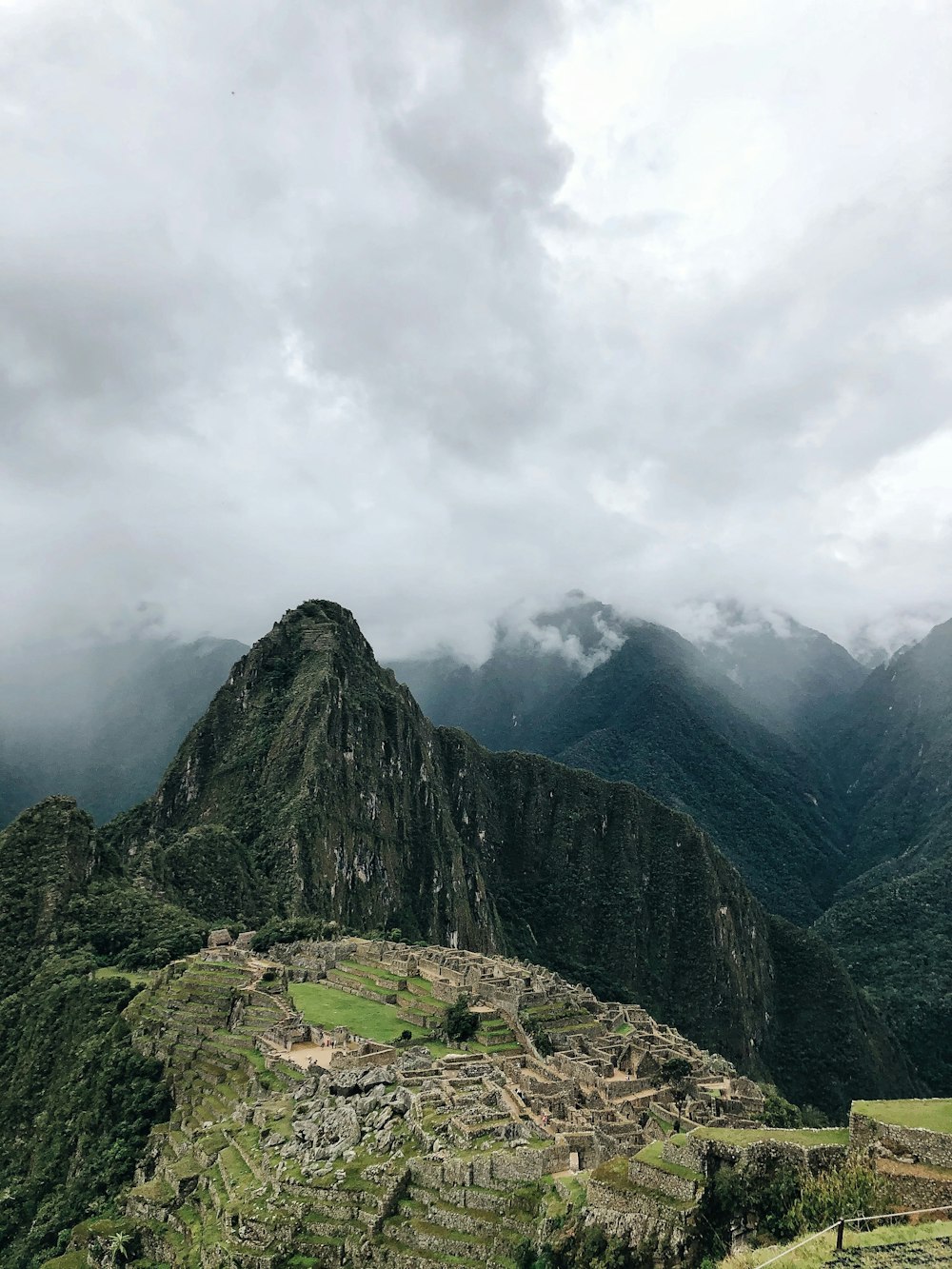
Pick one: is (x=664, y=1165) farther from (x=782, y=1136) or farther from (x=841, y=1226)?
(x=841, y=1226)

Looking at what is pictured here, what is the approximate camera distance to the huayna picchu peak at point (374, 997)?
2281cm

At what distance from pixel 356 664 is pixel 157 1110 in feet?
392

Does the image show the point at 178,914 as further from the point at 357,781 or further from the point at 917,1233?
the point at 917,1233

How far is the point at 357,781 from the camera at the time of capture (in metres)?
143

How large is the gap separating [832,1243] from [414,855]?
14563cm

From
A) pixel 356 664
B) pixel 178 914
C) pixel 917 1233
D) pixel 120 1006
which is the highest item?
pixel 356 664

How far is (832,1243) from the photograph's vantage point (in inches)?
548

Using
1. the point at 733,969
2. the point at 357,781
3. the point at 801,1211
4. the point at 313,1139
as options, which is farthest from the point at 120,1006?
the point at 733,969

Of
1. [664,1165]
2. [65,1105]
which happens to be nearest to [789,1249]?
[664,1165]

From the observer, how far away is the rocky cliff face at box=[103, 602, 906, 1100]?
12062cm

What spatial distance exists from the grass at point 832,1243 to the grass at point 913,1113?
258 centimetres

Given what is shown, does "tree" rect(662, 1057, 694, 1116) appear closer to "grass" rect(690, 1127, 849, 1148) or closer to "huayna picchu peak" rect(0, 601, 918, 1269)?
"huayna picchu peak" rect(0, 601, 918, 1269)

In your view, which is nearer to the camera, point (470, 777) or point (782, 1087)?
point (782, 1087)

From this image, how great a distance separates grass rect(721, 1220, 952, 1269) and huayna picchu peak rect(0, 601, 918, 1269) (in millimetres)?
3059
